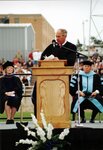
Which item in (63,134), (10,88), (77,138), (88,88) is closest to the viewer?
(63,134)

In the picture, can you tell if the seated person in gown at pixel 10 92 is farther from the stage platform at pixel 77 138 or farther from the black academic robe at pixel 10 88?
the stage platform at pixel 77 138

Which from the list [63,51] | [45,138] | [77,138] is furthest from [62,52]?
[45,138]

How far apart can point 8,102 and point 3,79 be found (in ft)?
2.03

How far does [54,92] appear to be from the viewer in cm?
984

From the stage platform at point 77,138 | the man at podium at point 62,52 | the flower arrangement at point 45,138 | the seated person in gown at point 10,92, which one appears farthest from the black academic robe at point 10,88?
the flower arrangement at point 45,138

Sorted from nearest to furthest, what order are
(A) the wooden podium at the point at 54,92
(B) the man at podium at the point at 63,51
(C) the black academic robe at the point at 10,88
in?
(A) the wooden podium at the point at 54,92 → (B) the man at podium at the point at 63,51 → (C) the black academic robe at the point at 10,88

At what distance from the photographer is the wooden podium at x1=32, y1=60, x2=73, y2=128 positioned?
9750mm

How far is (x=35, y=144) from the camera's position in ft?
28.8

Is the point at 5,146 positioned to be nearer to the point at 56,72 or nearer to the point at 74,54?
the point at 56,72

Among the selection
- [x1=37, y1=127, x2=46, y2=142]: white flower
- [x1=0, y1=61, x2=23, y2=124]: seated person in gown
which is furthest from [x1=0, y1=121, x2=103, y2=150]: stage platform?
[x1=0, y1=61, x2=23, y2=124]: seated person in gown

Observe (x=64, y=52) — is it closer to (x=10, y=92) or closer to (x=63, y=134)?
(x=10, y=92)

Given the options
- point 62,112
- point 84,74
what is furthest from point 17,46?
point 62,112

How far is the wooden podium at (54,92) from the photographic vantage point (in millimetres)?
9750

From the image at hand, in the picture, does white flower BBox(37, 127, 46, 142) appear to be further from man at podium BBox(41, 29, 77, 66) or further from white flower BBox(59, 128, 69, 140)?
man at podium BBox(41, 29, 77, 66)
